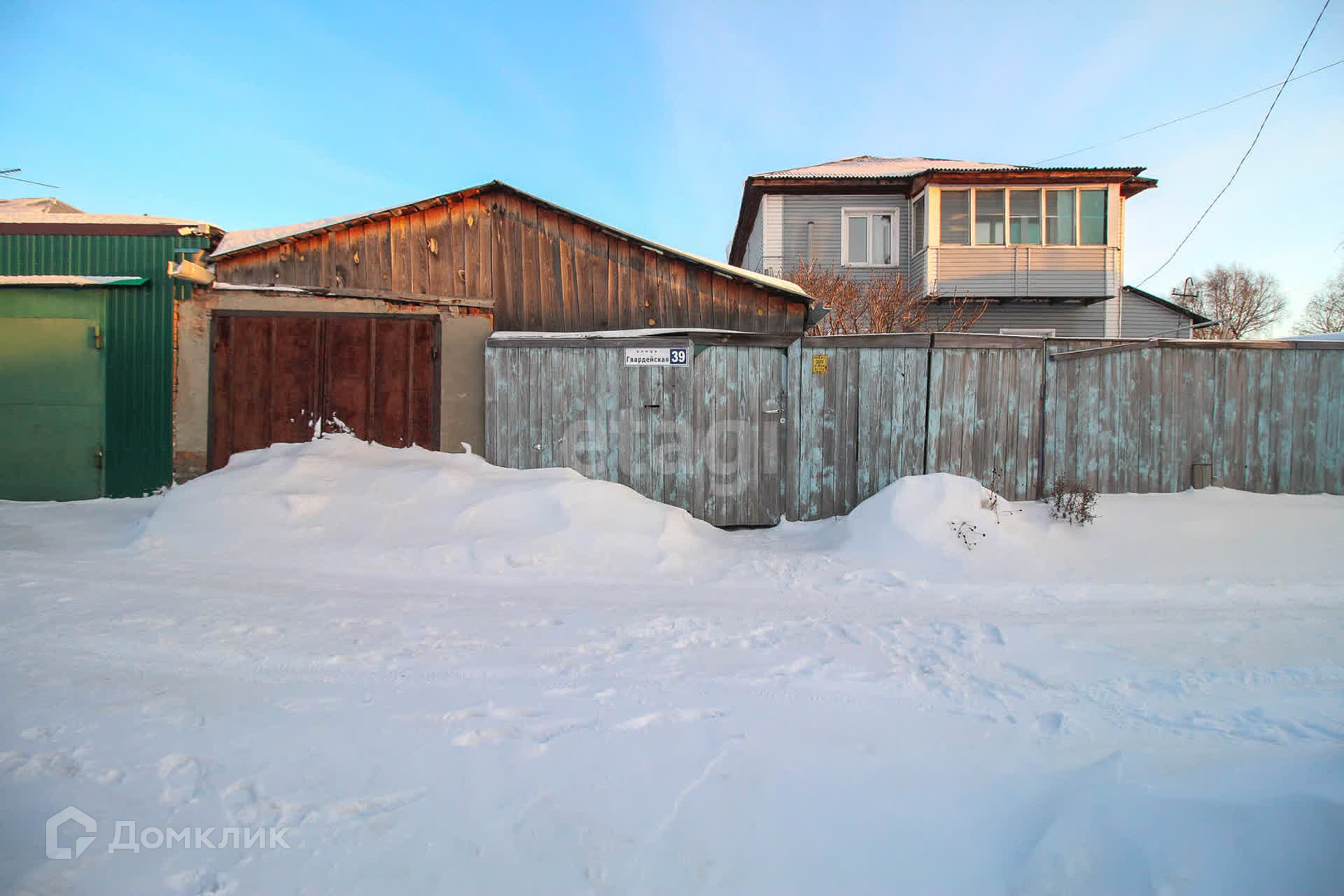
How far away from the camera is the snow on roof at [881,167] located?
1662 centimetres

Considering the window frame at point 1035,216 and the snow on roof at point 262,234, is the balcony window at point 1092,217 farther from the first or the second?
the snow on roof at point 262,234

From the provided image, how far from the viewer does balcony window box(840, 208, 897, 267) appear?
17.1 meters

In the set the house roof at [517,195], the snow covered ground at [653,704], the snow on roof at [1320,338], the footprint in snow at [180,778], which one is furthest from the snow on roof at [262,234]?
the snow on roof at [1320,338]

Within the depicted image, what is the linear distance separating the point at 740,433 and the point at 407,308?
4220mm

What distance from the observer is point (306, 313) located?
23.8 ft

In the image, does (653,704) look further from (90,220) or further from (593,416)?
(90,220)

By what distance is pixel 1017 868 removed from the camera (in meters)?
1.97

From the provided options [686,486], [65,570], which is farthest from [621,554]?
[65,570]

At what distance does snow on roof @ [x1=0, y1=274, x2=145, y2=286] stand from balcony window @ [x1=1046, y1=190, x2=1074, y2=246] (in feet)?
62.3

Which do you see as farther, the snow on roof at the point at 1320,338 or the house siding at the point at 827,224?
the house siding at the point at 827,224

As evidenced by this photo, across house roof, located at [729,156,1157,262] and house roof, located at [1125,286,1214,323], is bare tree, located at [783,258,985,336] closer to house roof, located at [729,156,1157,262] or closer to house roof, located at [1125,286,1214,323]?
house roof, located at [729,156,1157,262]

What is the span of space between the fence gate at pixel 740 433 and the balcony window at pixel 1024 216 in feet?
41.7

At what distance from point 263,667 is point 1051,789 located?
3.70 m

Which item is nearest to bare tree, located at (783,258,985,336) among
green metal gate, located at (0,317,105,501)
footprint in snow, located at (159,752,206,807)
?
green metal gate, located at (0,317,105,501)
